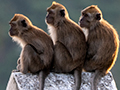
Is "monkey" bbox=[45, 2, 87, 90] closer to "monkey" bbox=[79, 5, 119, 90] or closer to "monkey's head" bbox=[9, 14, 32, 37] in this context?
"monkey" bbox=[79, 5, 119, 90]

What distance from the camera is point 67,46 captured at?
36.8 ft

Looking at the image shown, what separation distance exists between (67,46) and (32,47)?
1.00 metres

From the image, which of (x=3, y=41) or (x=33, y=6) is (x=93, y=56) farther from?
(x=33, y=6)

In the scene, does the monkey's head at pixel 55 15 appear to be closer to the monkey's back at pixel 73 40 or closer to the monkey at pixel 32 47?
the monkey's back at pixel 73 40

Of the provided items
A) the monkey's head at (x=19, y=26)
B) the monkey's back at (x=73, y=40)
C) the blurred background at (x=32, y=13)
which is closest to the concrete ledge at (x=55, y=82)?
the monkey's back at (x=73, y=40)

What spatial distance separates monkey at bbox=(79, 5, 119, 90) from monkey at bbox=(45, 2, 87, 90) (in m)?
0.22

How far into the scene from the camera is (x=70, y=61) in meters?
11.1

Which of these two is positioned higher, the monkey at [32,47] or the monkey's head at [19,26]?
the monkey's head at [19,26]

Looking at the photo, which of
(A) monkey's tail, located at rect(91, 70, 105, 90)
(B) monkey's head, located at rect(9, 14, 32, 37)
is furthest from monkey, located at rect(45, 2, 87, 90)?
(B) monkey's head, located at rect(9, 14, 32, 37)

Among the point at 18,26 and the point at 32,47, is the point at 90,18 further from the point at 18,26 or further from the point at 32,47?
the point at 18,26

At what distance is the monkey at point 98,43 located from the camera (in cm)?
1114

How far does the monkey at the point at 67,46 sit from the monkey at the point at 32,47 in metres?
0.23

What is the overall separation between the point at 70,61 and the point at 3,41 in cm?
3221

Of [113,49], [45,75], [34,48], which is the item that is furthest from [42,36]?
[113,49]
